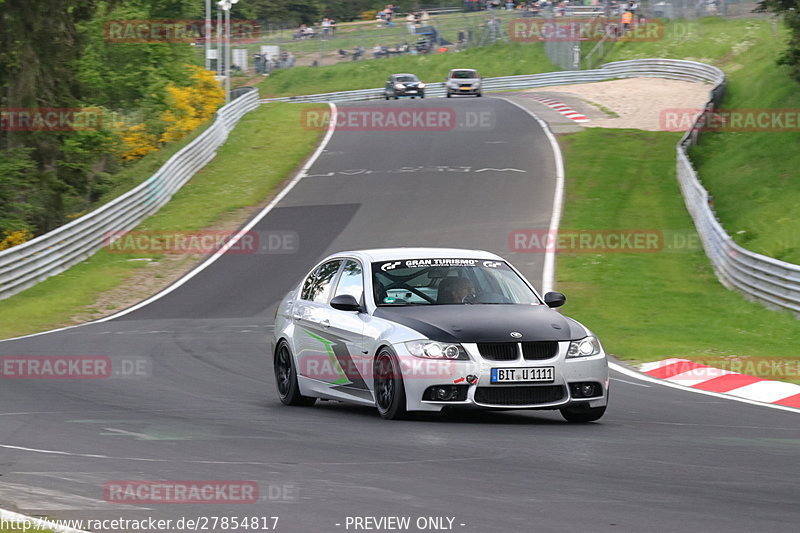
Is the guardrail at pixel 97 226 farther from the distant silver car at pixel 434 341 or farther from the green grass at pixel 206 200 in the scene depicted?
the distant silver car at pixel 434 341

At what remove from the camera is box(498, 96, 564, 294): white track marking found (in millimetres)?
25095

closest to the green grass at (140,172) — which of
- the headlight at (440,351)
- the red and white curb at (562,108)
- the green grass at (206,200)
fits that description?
the green grass at (206,200)

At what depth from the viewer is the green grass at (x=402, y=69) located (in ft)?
258

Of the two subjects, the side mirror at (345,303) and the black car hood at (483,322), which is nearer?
the black car hood at (483,322)

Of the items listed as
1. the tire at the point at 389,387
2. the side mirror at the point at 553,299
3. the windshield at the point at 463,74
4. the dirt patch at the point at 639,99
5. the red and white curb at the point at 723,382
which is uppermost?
the side mirror at the point at 553,299

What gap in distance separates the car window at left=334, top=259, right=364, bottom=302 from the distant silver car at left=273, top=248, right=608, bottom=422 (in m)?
0.01

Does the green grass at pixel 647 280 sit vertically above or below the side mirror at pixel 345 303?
below

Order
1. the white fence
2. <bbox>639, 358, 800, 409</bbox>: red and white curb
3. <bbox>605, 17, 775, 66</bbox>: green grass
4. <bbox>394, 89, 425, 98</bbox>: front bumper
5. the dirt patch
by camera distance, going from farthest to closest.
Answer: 1. <bbox>394, 89, 425, 98</bbox>: front bumper
2. <bbox>605, 17, 775, 66</bbox>: green grass
3. the dirt patch
4. the white fence
5. <bbox>639, 358, 800, 409</bbox>: red and white curb

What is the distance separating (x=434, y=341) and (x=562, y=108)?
44.9 metres

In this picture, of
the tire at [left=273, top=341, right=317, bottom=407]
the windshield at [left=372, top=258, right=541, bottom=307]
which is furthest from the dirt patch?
the windshield at [left=372, top=258, right=541, bottom=307]

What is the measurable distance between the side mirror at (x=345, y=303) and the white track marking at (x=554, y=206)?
37.9 ft

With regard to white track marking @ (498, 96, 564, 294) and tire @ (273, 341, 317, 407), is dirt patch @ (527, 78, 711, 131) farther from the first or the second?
tire @ (273, 341, 317, 407)

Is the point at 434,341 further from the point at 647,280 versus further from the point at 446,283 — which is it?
the point at 647,280

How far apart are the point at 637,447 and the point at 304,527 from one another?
3.38 meters
